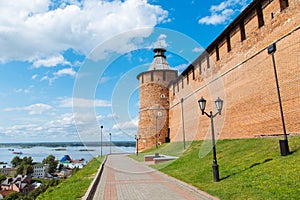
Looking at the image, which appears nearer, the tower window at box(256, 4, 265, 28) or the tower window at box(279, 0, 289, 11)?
the tower window at box(279, 0, 289, 11)

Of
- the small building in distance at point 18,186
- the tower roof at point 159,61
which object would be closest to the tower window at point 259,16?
the tower roof at point 159,61

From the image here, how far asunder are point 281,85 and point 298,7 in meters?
2.98

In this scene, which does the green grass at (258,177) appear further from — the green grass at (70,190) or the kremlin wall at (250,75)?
the green grass at (70,190)

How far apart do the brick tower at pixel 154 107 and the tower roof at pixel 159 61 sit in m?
1.58

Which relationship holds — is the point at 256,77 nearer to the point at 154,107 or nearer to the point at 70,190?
the point at 70,190

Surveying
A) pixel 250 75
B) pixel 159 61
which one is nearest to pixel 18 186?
pixel 159 61

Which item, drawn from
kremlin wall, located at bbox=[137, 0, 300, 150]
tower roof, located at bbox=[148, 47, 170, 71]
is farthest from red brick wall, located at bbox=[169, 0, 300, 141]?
tower roof, located at bbox=[148, 47, 170, 71]

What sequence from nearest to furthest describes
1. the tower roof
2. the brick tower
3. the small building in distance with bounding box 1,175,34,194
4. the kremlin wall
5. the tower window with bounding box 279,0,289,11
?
the kremlin wall < the tower window with bounding box 279,0,289,11 < the brick tower < the tower roof < the small building in distance with bounding box 1,175,34,194

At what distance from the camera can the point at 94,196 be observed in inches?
253

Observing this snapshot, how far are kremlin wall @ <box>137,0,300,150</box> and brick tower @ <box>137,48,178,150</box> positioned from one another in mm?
6876

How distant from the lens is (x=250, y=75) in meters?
12.6

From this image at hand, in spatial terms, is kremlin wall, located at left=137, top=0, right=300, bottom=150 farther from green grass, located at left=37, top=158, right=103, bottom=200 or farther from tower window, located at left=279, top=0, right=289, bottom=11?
green grass, located at left=37, top=158, right=103, bottom=200

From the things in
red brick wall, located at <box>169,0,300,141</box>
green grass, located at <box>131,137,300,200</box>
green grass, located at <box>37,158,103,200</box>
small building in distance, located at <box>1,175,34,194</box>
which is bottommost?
small building in distance, located at <box>1,175,34,194</box>

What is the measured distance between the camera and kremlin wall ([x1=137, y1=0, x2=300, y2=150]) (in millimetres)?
9469
